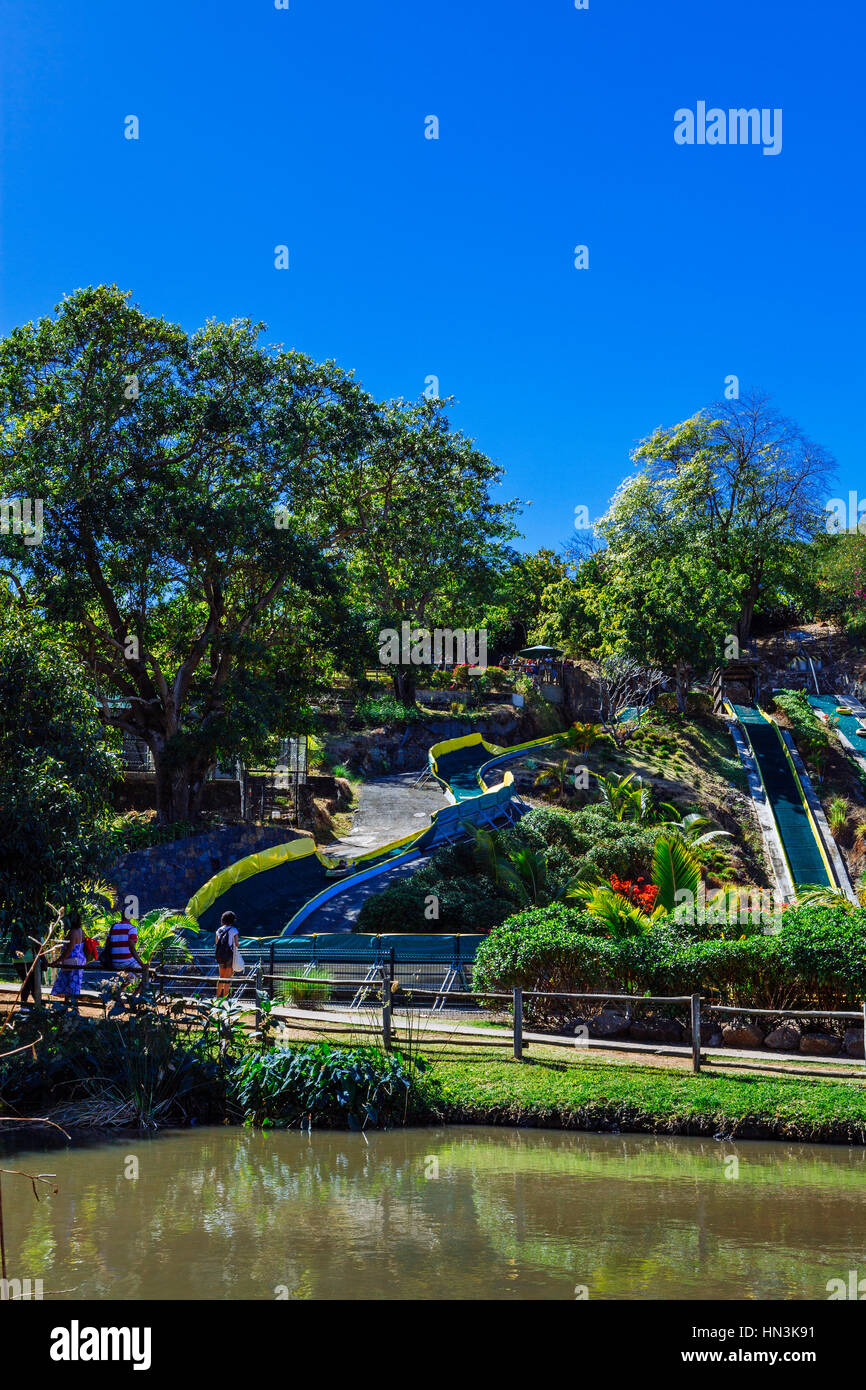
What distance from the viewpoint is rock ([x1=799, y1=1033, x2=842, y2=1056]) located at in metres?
13.6

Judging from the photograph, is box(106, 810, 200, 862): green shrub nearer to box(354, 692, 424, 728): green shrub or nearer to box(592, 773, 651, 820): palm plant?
box(592, 773, 651, 820): palm plant

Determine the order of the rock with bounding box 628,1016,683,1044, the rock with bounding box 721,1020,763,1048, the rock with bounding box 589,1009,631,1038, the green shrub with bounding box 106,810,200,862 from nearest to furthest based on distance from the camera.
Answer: the rock with bounding box 721,1020,763,1048 → the rock with bounding box 628,1016,683,1044 → the rock with bounding box 589,1009,631,1038 → the green shrub with bounding box 106,810,200,862

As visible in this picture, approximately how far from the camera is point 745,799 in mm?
34375

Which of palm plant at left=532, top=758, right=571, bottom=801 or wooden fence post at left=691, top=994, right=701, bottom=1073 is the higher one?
palm plant at left=532, top=758, right=571, bottom=801

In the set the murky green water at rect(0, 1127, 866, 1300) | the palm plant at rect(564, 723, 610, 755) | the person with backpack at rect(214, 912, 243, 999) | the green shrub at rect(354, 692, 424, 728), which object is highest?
the green shrub at rect(354, 692, 424, 728)

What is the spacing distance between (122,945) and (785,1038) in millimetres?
9689

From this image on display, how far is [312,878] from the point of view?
2600 centimetres

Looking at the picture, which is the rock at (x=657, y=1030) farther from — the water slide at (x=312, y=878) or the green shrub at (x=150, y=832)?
the green shrub at (x=150, y=832)

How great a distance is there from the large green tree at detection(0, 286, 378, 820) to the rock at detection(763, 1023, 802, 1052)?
56.6 ft

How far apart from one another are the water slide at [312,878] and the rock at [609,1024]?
826 centimetres

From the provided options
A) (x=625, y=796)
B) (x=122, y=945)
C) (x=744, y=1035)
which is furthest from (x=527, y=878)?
(x=122, y=945)

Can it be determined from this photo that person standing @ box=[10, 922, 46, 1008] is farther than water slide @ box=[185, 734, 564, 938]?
No

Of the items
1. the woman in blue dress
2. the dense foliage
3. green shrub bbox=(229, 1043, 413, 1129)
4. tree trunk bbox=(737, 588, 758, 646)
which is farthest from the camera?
tree trunk bbox=(737, 588, 758, 646)

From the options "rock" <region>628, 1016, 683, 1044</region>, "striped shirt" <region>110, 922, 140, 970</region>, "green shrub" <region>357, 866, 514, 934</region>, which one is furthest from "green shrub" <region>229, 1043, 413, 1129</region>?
"green shrub" <region>357, 866, 514, 934</region>
